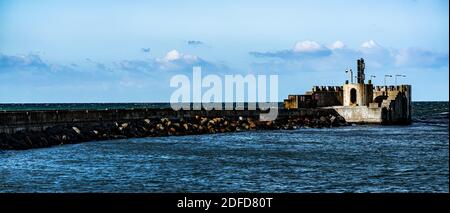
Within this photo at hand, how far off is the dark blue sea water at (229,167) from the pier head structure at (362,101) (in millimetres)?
28534

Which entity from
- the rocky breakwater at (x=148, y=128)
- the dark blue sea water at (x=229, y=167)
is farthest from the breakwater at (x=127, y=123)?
the dark blue sea water at (x=229, y=167)

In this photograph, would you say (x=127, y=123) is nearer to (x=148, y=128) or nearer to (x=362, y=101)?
(x=148, y=128)

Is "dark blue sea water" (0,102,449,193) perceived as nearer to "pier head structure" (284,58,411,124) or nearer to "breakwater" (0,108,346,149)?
"breakwater" (0,108,346,149)

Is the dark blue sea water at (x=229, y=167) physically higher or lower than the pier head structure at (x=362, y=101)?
lower

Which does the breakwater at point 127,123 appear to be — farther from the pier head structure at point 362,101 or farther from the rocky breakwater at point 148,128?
Answer: the pier head structure at point 362,101

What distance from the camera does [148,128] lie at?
187ft

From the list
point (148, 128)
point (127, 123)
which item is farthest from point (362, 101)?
point (127, 123)

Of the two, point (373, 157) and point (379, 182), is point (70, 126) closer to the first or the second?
point (373, 157)

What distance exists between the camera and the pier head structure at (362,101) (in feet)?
258

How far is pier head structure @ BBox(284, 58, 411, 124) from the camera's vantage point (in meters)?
78.6

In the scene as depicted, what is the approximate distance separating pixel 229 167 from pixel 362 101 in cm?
5065

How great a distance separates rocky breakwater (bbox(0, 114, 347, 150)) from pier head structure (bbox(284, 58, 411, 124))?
7.66ft

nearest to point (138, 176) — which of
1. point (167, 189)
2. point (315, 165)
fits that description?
point (167, 189)
